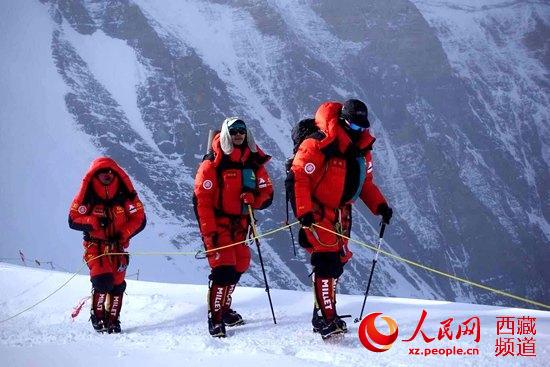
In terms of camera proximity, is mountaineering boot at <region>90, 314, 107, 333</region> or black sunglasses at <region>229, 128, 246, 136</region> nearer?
black sunglasses at <region>229, 128, 246, 136</region>

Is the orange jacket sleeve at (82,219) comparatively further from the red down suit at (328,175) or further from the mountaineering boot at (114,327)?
the red down suit at (328,175)

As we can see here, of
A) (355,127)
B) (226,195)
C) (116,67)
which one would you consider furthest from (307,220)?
(116,67)

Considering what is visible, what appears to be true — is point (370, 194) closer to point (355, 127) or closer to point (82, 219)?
point (355, 127)

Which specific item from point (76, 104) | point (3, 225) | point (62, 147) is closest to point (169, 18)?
point (76, 104)

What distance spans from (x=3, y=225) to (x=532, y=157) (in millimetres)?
112415

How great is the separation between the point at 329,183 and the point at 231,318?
2.38 m

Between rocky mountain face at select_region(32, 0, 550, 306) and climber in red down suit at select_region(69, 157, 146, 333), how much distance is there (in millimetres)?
87321

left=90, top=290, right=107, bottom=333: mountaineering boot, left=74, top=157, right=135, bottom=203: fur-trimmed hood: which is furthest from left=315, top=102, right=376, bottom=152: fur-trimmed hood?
left=90, top=290, right=107, bottom=333: mountaineering boot

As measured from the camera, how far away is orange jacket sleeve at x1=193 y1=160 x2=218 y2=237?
6793 millimetres

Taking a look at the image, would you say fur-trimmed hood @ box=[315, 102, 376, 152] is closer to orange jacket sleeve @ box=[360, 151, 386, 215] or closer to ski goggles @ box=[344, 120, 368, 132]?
ski goggles @ box=[344, 120, 368, 132]

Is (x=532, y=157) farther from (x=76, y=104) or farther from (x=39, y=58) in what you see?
(x=39, y=58)

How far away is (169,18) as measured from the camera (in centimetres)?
13975

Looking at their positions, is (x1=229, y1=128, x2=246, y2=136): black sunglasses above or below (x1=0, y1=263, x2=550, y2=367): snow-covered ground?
above

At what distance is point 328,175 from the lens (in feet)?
20.3
